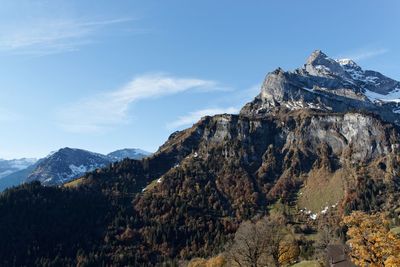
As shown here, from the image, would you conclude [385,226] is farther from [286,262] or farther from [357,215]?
[286,262]

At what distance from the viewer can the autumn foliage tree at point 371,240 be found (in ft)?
111

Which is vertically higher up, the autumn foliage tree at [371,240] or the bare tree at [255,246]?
the autumn foliage tree at [371,240]

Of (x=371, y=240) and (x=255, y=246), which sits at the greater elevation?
(x=371, y=240)

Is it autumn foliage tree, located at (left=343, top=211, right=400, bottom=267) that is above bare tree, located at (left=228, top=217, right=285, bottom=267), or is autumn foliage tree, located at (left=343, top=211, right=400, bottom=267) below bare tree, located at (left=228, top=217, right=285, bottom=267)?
above

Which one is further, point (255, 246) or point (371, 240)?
point (255, 246)

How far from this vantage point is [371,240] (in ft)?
117

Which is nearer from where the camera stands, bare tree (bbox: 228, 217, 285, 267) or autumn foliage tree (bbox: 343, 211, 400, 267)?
autumn foliage tree (bbox: 343, 211, 400, 267)

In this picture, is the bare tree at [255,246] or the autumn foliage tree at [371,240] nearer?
the autumn foliage tree at [371,240]

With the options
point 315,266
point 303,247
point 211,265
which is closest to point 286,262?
point 315,266

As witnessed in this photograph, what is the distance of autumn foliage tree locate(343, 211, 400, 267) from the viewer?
111ft

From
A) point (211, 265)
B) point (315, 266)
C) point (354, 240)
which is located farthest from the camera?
point (211, 265)

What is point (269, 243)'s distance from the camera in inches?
4122

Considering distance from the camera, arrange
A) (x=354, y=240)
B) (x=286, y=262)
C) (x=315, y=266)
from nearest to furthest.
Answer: (x=354, y=240), (x=315, y=266), (x=286, y=262)

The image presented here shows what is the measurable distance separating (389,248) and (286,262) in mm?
105679
